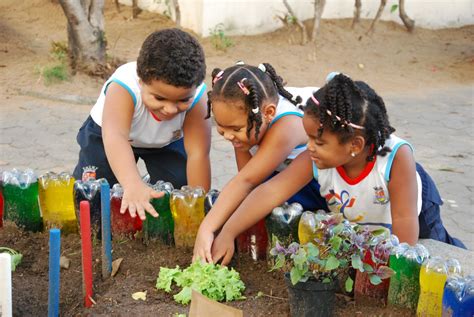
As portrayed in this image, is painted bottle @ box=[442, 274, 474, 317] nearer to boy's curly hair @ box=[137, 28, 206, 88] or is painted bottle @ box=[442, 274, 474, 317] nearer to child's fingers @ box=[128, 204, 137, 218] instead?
child's fingers @ box=[128, 204, 137, 218]

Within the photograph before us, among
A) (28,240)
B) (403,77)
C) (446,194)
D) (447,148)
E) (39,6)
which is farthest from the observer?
(39,6)

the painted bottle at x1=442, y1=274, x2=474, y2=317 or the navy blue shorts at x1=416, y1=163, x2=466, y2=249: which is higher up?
the painted bottle at x1=442, y1=274, x2=474, y2=317

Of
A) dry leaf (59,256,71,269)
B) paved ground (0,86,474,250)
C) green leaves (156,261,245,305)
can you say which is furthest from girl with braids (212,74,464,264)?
paved ground (0,86,474,250)

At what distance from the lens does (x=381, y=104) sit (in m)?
→ 2.53

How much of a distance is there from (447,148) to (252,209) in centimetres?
341

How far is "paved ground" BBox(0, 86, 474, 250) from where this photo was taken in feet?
15.3

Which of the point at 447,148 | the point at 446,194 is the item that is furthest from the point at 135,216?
the point at 447,148

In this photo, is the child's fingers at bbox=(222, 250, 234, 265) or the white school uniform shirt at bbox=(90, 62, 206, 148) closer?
the child's fingers at bbox=(222, 250, 234, 265)

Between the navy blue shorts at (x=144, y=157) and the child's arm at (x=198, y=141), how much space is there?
0.36 m

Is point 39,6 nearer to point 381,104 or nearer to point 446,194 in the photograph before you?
point 446,194

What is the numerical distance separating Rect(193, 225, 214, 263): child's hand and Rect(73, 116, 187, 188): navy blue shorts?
0.93 metres

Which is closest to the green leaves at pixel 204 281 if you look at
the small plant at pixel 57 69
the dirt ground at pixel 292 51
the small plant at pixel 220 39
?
the dirt ground at pixel 292 51

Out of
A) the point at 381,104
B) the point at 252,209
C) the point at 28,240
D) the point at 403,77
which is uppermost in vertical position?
the point at 381,104

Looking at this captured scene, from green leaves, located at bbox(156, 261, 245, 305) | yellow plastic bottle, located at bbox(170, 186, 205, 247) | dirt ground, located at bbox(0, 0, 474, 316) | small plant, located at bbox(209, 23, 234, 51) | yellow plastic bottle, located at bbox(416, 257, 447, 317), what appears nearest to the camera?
yellow plastic bottle, located at bbox(416, 257, 447, 317)
